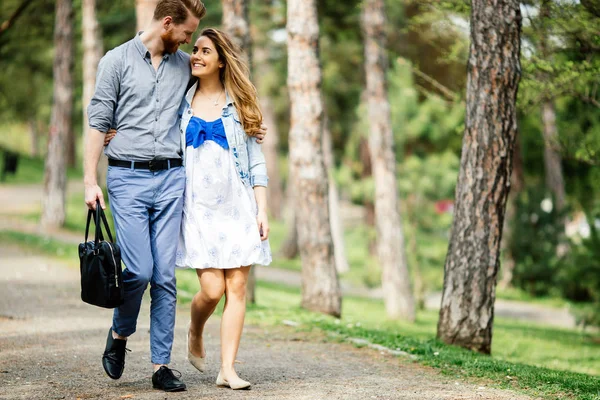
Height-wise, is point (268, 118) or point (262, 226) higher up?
point (268, 118)

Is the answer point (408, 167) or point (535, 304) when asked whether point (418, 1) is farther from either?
point (535, 304)

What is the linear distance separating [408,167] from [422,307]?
300cm

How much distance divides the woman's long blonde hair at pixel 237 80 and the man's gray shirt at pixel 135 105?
1.20ft

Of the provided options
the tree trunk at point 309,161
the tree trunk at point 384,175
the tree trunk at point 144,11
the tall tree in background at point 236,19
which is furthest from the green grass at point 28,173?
the tree trunk at point 309,161

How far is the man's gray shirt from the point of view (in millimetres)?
5297

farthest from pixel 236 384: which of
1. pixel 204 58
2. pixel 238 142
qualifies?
pixel 204 58

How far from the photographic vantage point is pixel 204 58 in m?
5.41

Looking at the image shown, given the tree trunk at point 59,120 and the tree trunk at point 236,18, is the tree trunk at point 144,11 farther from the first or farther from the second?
the tree trunk at point 59,120

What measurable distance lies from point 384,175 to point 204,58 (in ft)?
35.4

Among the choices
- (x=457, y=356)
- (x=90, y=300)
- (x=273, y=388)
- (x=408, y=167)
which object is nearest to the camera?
(x=90, y=300)

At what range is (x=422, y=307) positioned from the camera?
18.4 m

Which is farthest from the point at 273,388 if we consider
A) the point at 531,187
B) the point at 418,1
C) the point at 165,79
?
the point at 531,187

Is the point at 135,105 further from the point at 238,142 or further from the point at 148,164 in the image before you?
the point at 238,142

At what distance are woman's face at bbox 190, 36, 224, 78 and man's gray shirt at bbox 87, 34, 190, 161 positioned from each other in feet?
0.64
